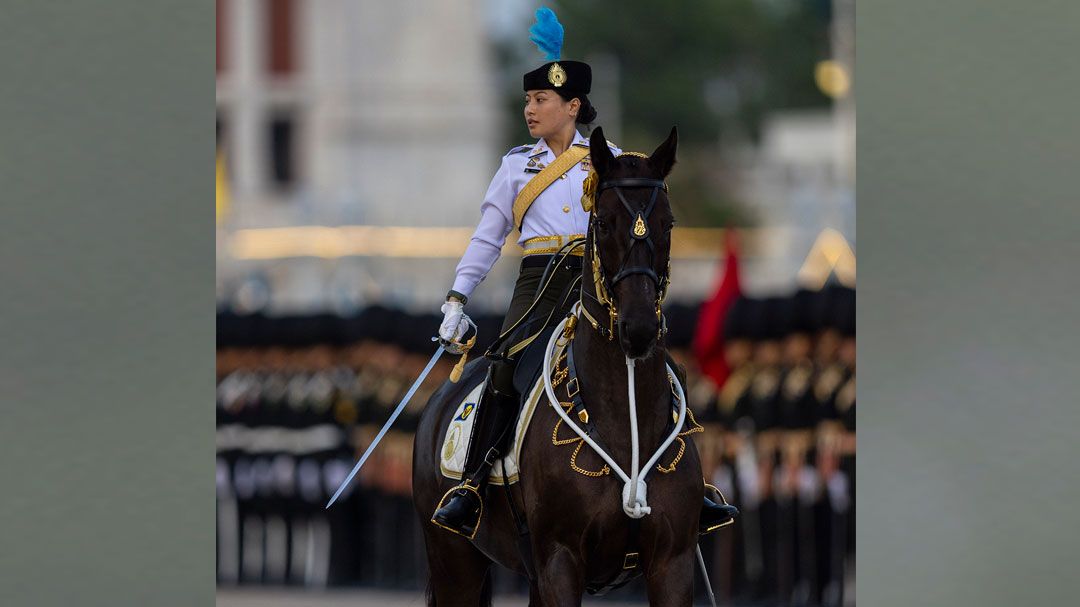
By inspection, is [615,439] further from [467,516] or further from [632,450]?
[467,516]

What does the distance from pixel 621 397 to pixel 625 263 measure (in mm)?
670

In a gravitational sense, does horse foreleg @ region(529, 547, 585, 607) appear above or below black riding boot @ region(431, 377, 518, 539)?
below

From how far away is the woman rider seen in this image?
899 centimetres

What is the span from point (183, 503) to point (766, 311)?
9735 mm

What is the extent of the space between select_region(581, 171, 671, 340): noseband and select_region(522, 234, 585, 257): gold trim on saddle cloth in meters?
0.82

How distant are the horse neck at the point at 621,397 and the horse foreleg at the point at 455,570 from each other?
1485 mm

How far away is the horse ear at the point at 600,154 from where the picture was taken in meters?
8.06

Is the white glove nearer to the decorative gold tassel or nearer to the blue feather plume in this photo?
the decorative gold tassel

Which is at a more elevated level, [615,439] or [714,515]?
[615,439]

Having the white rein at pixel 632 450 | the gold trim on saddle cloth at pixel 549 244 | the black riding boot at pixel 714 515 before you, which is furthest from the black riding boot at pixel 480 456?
the black riding boot at pixel 714 515

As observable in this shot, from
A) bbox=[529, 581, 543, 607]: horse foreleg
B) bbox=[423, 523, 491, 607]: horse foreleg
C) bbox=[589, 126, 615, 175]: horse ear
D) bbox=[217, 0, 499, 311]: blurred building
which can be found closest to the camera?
bbox=[589, 126, 615, 175]: horse ear

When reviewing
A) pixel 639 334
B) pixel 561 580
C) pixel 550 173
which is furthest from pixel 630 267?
pixel 550 173

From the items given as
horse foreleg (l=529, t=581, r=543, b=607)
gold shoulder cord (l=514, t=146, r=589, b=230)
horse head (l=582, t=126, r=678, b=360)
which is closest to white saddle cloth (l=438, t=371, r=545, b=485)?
horse foreleg (l=529, t=581, r=543, b=607)

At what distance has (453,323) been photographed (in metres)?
9.12
